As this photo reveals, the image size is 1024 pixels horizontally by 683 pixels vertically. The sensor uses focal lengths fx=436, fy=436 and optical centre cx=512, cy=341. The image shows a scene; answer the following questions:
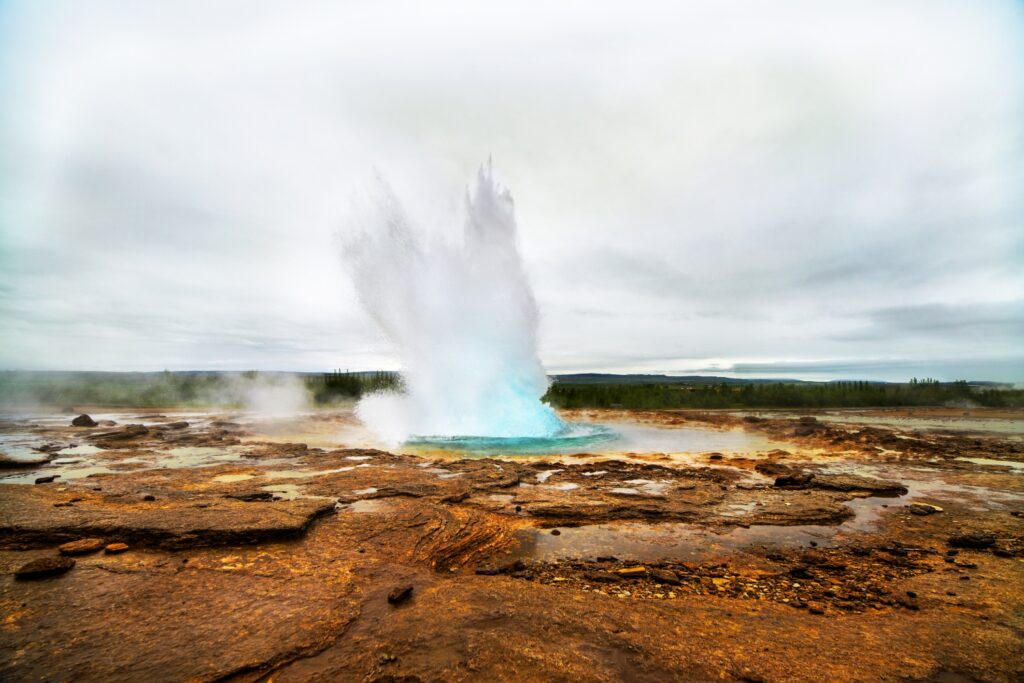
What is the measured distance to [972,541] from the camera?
19.2 feet

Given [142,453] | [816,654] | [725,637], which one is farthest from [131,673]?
[142,453]

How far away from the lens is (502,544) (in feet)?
19.0

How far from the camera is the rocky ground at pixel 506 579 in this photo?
3.24 meters

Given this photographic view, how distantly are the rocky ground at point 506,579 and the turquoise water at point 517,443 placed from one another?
5.40 meters

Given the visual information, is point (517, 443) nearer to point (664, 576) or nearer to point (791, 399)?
point (664, 576)

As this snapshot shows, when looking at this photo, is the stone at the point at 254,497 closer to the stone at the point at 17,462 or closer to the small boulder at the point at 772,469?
the stone at the point at 17,462

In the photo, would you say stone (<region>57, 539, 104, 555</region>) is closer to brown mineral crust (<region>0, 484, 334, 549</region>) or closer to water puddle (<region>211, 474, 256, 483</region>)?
brown mineral crust (<region>0, 484, 334, 549</region>)

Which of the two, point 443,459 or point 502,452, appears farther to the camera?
point 502,452

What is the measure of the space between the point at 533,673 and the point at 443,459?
384 inches

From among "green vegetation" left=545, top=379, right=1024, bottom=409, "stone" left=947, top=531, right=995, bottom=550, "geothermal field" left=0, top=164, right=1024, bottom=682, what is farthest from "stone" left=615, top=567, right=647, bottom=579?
"green vegetation" left=545, top=379, right=1024, bottom=409

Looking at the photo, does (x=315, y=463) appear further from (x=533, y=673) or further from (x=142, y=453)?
(x=533, y=673)

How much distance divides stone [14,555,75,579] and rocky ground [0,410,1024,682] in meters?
0.02

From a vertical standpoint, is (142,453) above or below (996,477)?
below

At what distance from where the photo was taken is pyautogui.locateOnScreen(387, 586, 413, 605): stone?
4.03 m
